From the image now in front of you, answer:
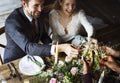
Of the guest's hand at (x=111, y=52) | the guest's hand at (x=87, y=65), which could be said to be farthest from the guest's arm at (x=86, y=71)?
the guest's hand at (x=111, y=52)

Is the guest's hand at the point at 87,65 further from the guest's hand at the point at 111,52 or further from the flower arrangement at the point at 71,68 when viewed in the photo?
the guest's hand at the point at 111,52

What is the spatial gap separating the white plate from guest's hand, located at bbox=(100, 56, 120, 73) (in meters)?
0.45

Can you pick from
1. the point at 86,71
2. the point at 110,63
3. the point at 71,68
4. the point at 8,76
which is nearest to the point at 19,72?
the point at 8,76

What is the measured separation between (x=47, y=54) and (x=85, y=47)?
0.98 feet

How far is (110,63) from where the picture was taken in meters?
1.81

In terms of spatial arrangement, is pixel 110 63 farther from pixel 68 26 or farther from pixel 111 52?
pixel 68 26

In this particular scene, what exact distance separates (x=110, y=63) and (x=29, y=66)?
23.5 inches

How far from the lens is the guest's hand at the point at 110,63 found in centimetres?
178

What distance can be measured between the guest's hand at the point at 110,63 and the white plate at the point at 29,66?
45 cm

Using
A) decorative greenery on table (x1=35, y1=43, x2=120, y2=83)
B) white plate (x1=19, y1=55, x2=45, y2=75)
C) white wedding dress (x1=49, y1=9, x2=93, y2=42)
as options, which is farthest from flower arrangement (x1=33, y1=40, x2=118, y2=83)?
white wedding dress (x1=49, y1=9, x2=93, y2=42)

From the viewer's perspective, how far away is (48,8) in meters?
2.41

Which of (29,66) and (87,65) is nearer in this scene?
(87,65)

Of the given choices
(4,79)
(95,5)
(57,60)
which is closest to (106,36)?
(57,60)

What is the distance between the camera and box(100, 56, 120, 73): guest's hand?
1779mm
